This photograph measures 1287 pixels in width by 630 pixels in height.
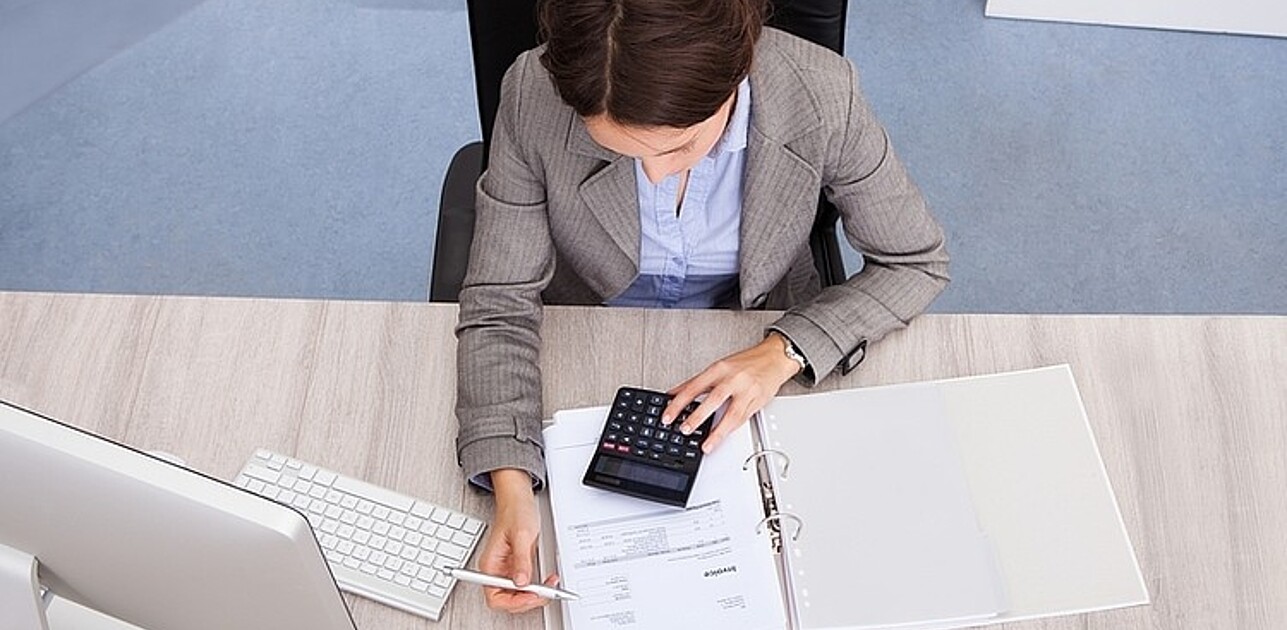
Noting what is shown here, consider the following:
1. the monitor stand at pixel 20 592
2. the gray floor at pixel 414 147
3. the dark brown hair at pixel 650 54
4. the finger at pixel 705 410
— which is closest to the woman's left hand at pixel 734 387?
the finger at pixel 705 410

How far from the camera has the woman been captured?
130 cm

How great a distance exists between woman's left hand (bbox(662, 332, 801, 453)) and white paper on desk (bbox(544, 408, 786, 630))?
1.0 inches

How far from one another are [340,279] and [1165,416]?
139cm

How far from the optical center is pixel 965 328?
144 cm

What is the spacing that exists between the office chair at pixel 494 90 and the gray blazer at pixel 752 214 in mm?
94

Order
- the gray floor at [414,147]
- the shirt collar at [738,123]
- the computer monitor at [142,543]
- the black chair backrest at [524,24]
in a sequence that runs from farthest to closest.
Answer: the gray floor at [414,147] → the black chair backrest at [524,24] → the shirt collar at [738,123] → the computer monitor at [142,543]

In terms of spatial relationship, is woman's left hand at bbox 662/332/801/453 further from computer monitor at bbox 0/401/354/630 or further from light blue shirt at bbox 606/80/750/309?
computer monitor at bbox 0/401/354/630

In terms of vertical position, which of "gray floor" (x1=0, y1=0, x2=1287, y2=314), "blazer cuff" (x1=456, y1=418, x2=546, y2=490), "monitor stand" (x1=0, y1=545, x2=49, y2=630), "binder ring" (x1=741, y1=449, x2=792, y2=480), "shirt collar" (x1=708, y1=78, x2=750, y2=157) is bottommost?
"monitor stand" (x1=0, y1=545, x2=49, y2=630)

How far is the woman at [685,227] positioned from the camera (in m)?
→ 1.30

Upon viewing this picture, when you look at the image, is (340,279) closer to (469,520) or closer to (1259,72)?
(469,520)

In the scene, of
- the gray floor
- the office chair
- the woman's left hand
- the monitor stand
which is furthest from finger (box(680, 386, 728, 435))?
the gray floor

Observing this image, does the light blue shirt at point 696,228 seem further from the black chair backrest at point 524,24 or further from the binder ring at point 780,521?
the binder ring at point 780,521

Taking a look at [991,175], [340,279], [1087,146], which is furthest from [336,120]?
[1087,146]

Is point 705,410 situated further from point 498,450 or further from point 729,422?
point 498,450
